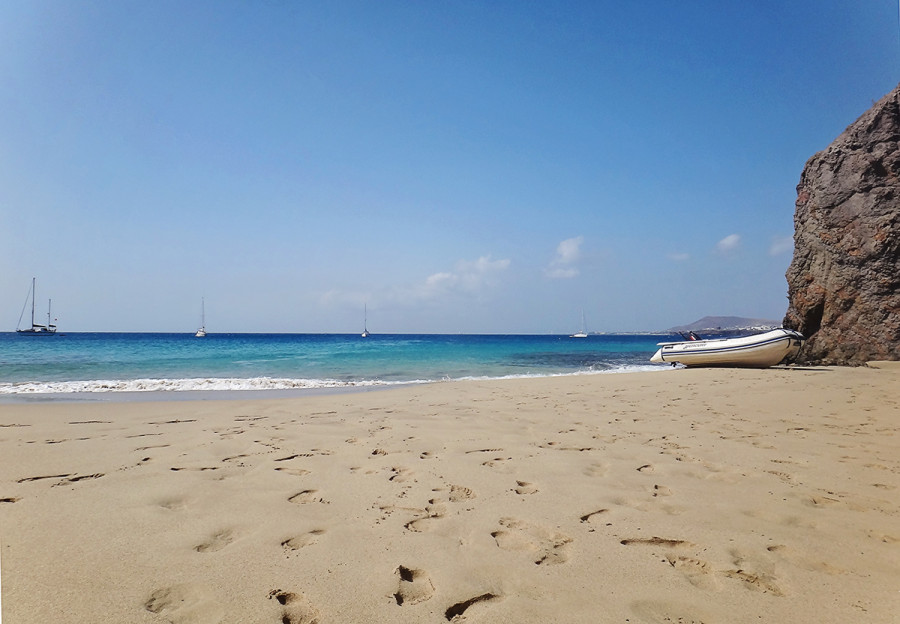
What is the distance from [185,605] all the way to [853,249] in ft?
63.1

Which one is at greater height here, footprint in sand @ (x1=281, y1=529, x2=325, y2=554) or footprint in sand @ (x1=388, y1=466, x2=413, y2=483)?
footprint in sand @ (x1=281, y1=529, x2=325, y2=554)

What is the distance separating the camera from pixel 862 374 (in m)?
11.4

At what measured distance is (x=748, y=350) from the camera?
14156mm

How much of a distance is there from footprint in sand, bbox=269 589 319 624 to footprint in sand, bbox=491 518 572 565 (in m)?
1.03

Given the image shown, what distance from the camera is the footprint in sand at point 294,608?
1.68 metres

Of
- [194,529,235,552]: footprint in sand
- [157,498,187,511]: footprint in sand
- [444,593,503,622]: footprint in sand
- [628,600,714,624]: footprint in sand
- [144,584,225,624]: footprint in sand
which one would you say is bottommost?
[628,600,714,624]: footprint in sand

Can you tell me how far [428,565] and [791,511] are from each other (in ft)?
8.07

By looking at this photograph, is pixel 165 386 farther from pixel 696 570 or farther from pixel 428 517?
pixel 696 570

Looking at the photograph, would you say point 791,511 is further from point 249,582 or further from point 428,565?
point 249,582

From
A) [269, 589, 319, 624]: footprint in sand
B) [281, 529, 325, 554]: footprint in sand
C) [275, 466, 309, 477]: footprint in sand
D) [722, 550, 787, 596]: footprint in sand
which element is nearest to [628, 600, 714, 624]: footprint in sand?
[722, 550, 787, 596]: footprint in sand

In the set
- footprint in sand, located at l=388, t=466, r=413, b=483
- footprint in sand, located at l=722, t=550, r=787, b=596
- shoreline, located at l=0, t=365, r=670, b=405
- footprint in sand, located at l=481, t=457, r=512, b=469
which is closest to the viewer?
footprint in sand, located at l=722, t=550, r=787, b=596

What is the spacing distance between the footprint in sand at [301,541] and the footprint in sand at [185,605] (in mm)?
463

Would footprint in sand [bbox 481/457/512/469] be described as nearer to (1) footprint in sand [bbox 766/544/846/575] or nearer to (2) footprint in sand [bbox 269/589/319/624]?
(1) footprint in sand [bbox 766/544/846/575]

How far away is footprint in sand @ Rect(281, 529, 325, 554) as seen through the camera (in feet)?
7.48
